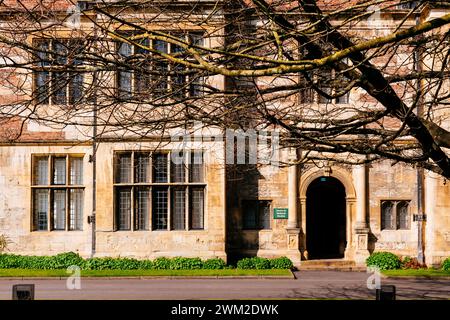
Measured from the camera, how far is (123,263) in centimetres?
1644

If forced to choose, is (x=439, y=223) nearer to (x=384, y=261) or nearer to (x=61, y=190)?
(x=384, y=261)

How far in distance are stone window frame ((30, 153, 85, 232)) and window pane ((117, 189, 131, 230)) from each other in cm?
124

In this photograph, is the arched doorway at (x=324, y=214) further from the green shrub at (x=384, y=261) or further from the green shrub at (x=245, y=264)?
the green shrub at (x=245, y=264)

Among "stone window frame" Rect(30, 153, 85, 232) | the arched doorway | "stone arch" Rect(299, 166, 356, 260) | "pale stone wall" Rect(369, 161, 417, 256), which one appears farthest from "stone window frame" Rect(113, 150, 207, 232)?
the arched doorway

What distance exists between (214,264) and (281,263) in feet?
6.78

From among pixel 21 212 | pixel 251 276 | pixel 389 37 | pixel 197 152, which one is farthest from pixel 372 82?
pixel 21 212

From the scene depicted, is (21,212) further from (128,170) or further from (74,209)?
(128,170)

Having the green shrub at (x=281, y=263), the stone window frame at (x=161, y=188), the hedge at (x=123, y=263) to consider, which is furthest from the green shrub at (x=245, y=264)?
the stone window frame at (x=161, y=188)

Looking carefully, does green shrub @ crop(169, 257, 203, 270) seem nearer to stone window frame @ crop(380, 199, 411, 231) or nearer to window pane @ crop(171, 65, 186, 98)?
stone window frame @ crop(380, 199, 411, 231)

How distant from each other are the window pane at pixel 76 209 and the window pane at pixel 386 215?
9523 millimetres

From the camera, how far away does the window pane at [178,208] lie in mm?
17078

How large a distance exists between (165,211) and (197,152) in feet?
6.71

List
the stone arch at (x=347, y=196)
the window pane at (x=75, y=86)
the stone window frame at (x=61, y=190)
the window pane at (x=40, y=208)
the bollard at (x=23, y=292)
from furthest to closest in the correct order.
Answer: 1. the stone arch at (x=347, y=196)
2. the window pane at (x=40, y=208)
3. the stone window frame at (x=61, y=190)
4. the bollard at (x=23, y=292)
5. the window pane at (x=75, y=86)

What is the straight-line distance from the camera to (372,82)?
19.7ft
